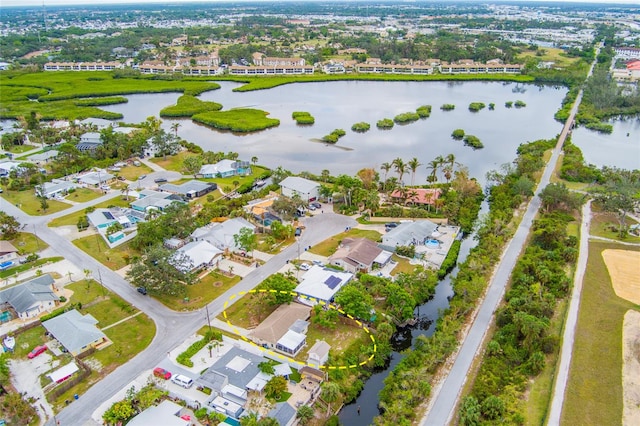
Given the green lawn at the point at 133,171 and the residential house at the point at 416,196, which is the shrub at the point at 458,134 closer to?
the residential house at the point at 416,196

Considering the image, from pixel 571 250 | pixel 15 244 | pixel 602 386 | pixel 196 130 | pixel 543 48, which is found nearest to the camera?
pixel 602 386

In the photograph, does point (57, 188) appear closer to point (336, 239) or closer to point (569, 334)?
point (336, 239)

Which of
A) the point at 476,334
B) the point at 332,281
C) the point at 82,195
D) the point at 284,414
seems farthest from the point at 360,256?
the point at 82,195

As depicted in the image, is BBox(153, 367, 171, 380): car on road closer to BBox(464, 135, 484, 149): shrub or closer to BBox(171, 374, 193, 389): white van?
BBox(171, 374, 193, 389): white van

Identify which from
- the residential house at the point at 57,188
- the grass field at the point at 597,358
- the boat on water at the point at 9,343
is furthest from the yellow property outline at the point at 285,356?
the residential house at the point at 57,188

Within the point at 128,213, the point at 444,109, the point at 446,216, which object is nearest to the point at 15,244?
the point at 128,213

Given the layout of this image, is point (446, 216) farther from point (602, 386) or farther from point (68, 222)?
point (68, 222)
